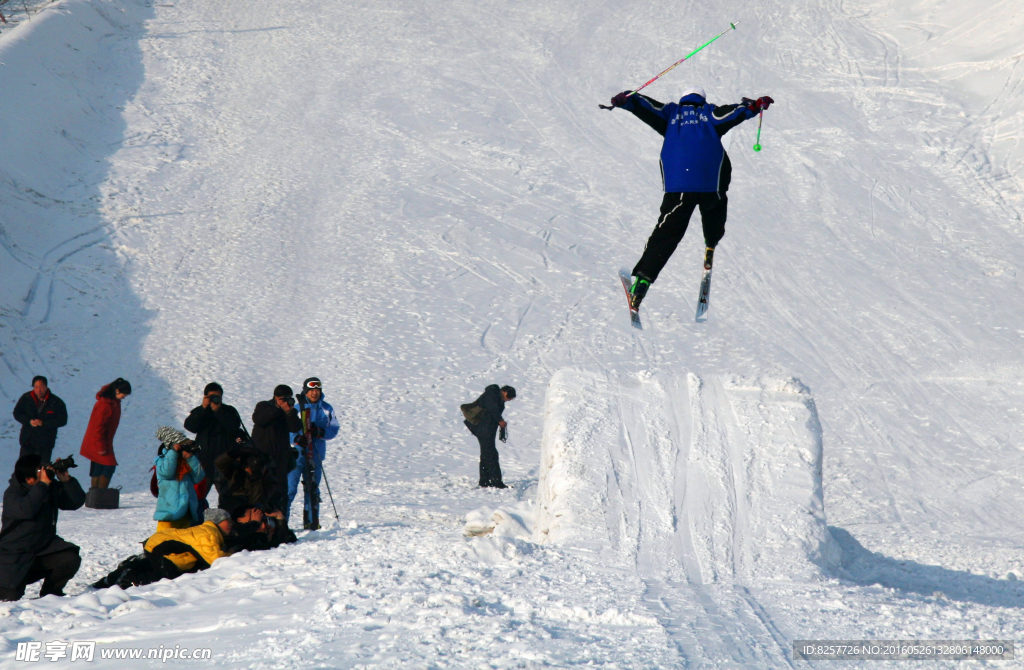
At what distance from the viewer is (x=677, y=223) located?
7207 mm

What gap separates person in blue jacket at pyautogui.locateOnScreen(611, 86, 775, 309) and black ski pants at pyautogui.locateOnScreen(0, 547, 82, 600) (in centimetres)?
496

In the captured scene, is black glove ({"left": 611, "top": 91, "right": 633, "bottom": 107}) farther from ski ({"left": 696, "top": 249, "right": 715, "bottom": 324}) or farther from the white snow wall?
the white snow wall

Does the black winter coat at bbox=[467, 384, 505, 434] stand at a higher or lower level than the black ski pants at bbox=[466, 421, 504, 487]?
higher

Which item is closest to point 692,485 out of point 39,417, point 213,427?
point 213,427

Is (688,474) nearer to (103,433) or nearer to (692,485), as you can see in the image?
(692,485)

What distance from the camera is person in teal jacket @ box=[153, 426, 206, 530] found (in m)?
6.02

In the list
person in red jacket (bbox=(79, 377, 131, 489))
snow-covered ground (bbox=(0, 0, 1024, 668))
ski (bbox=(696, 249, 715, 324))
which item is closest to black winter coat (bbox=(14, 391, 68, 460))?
person in red jacket (bbox=(79, 377, 131, 489))

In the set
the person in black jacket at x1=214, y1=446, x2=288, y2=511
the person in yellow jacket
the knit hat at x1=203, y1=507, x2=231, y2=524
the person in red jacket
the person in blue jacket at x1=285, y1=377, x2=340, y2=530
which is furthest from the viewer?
the person in red jacket

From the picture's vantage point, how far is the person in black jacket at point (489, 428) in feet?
31.7

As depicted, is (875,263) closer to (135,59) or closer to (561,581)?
(561,581)

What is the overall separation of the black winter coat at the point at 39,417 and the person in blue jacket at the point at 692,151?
592 centimetres

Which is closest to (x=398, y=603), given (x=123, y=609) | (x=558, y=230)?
(x=123, y=609)

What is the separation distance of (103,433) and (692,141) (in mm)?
6186

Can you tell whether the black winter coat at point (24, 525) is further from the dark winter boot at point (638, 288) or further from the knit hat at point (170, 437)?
the dark winter boot at point (638, 288)
